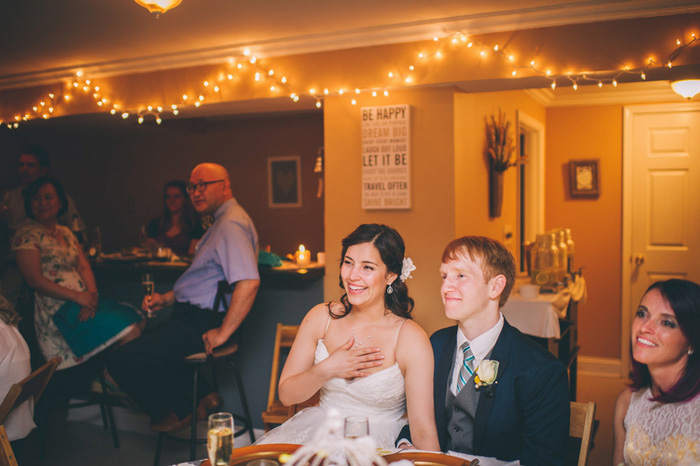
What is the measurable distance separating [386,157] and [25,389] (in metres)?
2.31

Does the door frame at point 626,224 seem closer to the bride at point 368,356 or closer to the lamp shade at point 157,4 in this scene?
the bride at point 368,356

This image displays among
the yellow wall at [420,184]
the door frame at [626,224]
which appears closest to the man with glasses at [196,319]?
the yellow wall at [420,184]

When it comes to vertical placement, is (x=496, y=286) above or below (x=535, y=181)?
below

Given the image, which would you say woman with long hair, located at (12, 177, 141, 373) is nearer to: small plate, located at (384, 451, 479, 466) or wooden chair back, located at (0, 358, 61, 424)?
wooden chair back, located at (0, 358, 61, 424)

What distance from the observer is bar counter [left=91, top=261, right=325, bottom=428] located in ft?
12.8

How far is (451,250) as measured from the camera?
207cm

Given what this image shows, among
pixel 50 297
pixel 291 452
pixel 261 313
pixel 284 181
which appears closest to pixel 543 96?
pixel 284 181

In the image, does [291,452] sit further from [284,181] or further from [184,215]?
[284,181]

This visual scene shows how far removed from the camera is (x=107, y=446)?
13.0ft

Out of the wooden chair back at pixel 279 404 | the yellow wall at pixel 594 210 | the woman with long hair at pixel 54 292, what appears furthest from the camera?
the yellow wall at pixel 594 210

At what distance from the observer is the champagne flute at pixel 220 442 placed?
1.43m

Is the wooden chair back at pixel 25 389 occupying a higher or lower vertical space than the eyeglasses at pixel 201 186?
lower

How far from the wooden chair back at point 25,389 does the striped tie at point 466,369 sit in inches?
62.7

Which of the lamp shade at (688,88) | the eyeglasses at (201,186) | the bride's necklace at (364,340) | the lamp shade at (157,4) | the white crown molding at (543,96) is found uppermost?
the white crown molding at (543,96)
